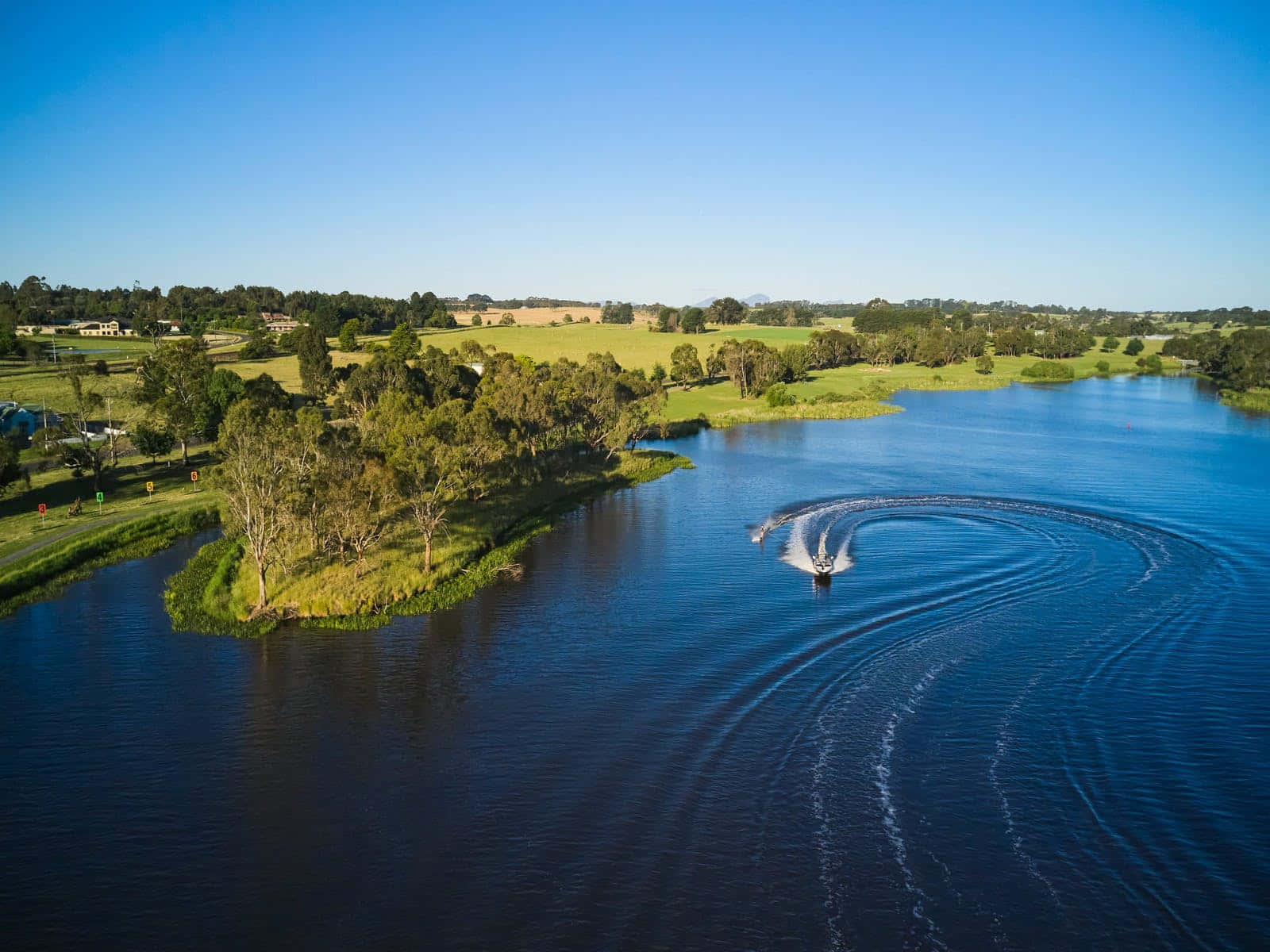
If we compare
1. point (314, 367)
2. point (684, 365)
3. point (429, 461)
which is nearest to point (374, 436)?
point (429, 461)

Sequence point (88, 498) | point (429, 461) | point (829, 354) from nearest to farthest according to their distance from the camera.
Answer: point (429, 461) < point (88, 498) < point (829, 354)

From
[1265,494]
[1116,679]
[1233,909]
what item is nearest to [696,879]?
[1233,909]

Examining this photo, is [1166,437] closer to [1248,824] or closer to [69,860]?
[1248,824]

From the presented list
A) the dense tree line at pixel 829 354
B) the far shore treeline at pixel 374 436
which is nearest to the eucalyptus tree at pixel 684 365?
the far shore treeline at pixel 374 436

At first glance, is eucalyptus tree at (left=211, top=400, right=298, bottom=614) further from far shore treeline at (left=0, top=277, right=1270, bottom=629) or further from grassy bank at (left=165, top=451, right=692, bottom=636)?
grassy bank at (left=165, top=451, right=692, bottom=636)

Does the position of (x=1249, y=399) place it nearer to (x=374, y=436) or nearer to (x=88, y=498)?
(x=374, y=436)
